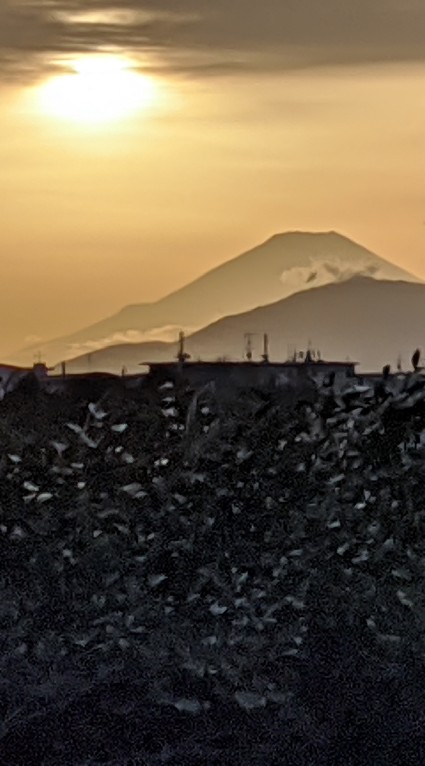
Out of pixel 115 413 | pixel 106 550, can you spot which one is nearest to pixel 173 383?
pixel 115 413

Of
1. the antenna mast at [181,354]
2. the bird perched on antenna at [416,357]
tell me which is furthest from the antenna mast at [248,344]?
the bird perched on antenna at [416,357]

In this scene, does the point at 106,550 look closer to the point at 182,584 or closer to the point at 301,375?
the point at 182,584

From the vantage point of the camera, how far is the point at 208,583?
12.9 m

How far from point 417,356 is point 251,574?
6.56 feet

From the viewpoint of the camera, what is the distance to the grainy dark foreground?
1280 cm

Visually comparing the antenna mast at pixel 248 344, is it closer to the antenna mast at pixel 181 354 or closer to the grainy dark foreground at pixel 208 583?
the antenna mast at pixel 181 354

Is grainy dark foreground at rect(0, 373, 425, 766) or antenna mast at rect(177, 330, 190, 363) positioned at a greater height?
antenna mast at rect(177, 330, 190, 363)

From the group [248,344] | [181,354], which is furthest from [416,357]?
[248,344]

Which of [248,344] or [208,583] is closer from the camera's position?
[208,583]

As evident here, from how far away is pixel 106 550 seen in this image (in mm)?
12828

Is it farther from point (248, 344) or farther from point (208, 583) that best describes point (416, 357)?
point (248, 344)

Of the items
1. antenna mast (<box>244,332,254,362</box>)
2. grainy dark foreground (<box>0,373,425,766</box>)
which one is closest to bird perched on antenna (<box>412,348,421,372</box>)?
grainy dark foreground (<box>0,373,425,766</box>)

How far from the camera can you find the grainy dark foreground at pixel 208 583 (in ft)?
42.0

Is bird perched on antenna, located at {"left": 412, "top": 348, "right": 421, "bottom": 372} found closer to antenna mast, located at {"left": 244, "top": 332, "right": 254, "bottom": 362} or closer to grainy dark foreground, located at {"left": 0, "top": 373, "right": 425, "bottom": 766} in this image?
grainy dark foreground, located at {"left": 0, "top": 373, "right": 425, "bottom": 766}
